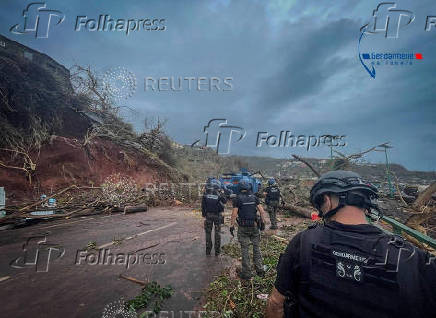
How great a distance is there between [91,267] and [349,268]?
18.3 feet

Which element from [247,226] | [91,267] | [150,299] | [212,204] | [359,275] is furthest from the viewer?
[212,204]

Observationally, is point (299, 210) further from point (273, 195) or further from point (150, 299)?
point (150, 299)

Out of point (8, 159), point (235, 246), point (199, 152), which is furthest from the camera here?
point (199, 152)

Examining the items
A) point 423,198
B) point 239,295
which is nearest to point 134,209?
point 239,295

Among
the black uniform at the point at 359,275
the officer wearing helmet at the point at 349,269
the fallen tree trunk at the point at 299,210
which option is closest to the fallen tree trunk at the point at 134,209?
the fallen tree trunk at the point at 299,210

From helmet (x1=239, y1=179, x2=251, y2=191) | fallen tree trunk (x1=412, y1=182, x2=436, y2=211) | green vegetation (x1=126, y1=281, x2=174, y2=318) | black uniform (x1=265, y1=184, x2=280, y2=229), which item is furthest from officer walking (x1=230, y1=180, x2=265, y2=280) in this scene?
fallen tree trunk (x1=412, y1=182, x2=436, y2=211)

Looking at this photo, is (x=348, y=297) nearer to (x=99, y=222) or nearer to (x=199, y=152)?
(x=99, y=222)

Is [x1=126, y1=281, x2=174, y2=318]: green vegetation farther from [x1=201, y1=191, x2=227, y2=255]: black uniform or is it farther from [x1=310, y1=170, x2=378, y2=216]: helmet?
[x1=310, y1=170, x2=378, y2=216]: helmet

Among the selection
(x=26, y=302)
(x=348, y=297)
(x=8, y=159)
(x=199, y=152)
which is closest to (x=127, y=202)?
(x=8, y=159)

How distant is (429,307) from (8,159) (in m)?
17.5

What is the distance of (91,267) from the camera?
16.4 feet

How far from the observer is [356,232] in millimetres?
Answer: 1593

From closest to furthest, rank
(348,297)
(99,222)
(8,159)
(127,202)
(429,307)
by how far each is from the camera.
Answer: (429,307)
(348,297)
(99,222)
(8,159)
(127,202)

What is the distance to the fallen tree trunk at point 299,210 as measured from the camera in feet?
36.3
